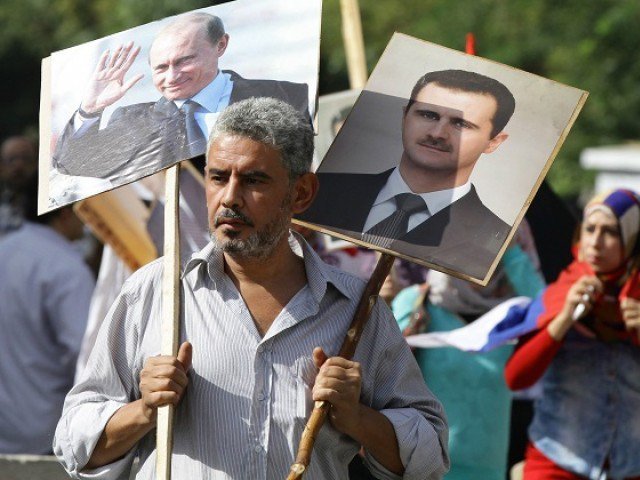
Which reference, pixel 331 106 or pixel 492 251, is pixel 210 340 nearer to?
pixel 492 251

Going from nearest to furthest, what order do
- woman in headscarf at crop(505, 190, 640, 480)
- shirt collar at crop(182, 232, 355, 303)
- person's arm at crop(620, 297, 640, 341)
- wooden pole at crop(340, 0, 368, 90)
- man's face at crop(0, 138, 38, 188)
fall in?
1. shirt collar at crop(182, 232, 355, 303)
2. person's arm at crop(620, 297, 640, 341)
3. woman in headscarf at crop(505, 190, 640, 480)
4. wooden pole at crop(340, 0, 368, 90)
5. man's face at crop(0, 138, 38, 188)

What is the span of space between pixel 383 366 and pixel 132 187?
3609mm

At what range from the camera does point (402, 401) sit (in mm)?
3951

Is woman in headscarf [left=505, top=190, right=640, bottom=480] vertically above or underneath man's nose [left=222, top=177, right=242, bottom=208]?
underneath

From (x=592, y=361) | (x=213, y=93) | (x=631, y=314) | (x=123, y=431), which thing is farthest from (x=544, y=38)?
(x=123, y=431)

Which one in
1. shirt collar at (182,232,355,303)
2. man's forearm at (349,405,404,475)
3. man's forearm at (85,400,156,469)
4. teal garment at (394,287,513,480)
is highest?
shirt collar at (182,232,355,303)


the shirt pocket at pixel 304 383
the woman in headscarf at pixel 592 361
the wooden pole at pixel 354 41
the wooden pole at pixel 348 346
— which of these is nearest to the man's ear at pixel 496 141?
the wooden pole at pixel 348 346

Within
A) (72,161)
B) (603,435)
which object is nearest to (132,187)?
(603,435)

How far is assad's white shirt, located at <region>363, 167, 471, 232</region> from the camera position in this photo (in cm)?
408

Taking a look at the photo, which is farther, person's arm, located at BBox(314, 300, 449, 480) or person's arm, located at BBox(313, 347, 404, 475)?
person's arm, located at BBox(314, 300, 449, 480)

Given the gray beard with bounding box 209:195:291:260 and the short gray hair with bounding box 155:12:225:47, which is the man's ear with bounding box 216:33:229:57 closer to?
the short gray hair with bounding box 155:12:225:47

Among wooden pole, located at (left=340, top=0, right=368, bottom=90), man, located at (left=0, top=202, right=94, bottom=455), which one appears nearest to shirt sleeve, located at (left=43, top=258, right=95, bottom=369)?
man, located at (left=0, top=202, right=94, bottom=455)

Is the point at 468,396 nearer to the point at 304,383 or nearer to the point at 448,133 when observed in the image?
the point at 448,133

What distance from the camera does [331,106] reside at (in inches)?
247
